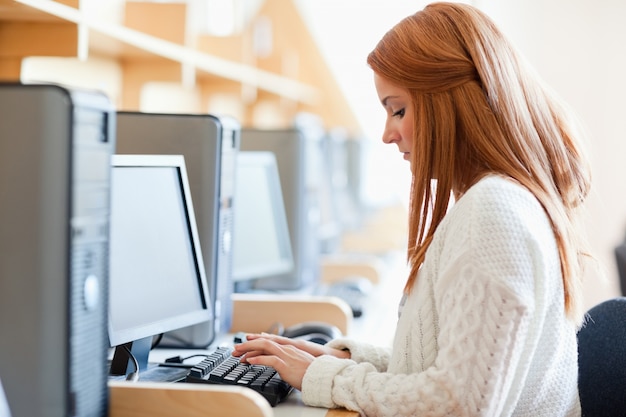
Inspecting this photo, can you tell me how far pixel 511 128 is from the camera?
138 cm

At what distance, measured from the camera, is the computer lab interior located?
3.26ft

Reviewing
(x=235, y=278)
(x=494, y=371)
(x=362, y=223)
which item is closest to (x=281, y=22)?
(x=362, y=223)

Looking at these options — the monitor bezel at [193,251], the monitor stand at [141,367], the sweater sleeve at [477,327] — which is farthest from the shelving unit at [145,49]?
Answer: the sweater sleeve at [477,327]

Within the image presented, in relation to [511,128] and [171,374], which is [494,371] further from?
[171,374]

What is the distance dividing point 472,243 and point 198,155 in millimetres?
717

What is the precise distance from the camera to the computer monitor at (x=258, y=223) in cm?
235

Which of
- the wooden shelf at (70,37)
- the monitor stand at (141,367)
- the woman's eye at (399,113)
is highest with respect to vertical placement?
the wooden shelf at (70,37)

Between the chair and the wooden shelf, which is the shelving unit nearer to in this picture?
the wooden shelf

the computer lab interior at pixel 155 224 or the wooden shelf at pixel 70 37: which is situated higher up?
the wooden shelf at pixel 70 37

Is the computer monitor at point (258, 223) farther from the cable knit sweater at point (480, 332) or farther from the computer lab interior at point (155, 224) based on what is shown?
the cable knit sweater at point (480, 332)

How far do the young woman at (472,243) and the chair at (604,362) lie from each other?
Answer: 9cm

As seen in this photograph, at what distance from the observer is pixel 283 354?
4.66 ft

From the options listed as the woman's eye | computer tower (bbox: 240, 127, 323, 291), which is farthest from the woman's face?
computer tower (bbox: 240, 127, 323, 291)

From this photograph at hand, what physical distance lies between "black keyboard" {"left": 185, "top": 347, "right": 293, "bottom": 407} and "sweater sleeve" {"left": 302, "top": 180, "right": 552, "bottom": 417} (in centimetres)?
14
